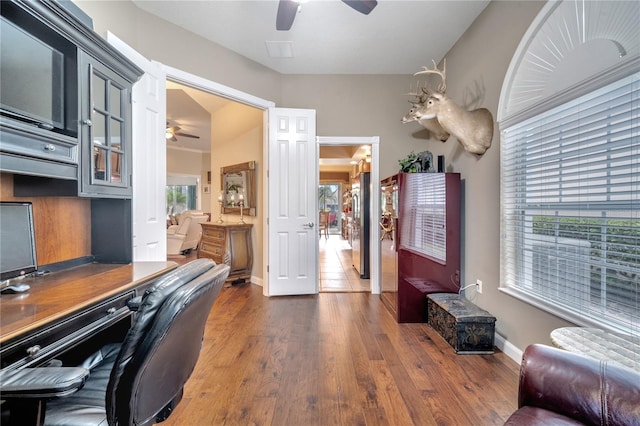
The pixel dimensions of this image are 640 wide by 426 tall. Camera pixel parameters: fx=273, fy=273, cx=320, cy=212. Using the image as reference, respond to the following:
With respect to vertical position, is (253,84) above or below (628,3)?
above

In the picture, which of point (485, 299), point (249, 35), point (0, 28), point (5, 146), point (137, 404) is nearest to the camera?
point (137, 404)

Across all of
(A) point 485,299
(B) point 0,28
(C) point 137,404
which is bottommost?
(A) point 485,299

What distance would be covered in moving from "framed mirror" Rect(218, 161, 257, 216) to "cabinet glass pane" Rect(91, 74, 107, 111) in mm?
2644

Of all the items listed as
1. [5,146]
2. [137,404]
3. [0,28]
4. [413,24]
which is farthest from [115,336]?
[413,24]

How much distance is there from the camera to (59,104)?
1.45 meters

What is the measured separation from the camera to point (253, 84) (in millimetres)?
3531

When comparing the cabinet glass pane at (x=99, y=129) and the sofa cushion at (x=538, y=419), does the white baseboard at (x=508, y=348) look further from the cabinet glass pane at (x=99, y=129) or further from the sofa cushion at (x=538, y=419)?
the cabinet glass pane at (x=99, y=129)

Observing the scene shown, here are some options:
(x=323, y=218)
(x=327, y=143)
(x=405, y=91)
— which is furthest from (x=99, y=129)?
(x=323, y=218)

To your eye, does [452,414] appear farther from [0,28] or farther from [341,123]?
[341,123]

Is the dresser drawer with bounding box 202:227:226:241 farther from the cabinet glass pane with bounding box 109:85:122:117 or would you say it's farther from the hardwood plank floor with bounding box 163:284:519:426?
the cabinet glass pane with bounding box 109:85:122:117

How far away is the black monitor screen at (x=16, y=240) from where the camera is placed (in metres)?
1.33

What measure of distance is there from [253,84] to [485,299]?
359 centimetres

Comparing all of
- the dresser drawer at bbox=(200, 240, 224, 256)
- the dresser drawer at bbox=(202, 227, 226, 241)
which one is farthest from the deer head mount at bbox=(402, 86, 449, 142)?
the dresser drawer at bbox=(200, 240, 224, 256)

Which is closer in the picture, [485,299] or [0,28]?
[0,28]
